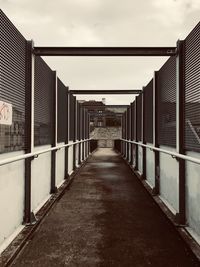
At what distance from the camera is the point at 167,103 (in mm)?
5891

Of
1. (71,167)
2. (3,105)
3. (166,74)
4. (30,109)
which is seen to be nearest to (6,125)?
(3,105)

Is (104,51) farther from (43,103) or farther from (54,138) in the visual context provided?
(54,138)

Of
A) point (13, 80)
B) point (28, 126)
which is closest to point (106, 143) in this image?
point (28, 126)

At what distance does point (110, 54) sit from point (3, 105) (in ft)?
8.07

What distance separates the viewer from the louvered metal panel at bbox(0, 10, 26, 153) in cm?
356

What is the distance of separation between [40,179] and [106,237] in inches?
81.0

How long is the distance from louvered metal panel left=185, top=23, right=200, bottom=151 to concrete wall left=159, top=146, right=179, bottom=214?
0.80 metres

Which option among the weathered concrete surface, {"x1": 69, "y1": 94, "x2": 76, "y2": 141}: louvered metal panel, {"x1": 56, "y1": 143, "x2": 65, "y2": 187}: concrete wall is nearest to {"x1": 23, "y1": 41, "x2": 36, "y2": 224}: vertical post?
the weathered concrete surface

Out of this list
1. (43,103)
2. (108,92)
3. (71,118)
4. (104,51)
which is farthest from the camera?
(108,92)

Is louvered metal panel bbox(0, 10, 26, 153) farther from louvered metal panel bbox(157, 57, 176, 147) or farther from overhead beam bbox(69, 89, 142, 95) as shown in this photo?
overhead beam bbox(69, 89, 142, 95)

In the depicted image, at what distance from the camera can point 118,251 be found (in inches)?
139

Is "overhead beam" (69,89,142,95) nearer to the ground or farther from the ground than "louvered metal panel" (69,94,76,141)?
farther from the ground

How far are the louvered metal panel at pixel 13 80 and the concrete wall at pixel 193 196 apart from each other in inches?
85.4

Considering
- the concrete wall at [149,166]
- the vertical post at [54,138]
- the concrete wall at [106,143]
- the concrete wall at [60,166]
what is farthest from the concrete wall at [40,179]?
the concrete wall at [106,143]
